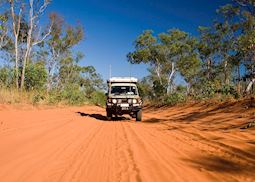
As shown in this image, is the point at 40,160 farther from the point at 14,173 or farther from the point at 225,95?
the point at 225,95

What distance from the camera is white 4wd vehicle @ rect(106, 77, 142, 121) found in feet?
54.2

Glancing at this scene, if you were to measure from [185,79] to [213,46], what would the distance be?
59.7 ft

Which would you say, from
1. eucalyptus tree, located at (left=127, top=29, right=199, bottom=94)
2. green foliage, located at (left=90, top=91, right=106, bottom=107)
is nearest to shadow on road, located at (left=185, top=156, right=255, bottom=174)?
eucalyptus tree, located at (left=127, top=29, right=199, bottom=94)

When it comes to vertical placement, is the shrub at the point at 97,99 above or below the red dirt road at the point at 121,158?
above

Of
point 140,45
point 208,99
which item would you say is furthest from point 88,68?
point 208,99

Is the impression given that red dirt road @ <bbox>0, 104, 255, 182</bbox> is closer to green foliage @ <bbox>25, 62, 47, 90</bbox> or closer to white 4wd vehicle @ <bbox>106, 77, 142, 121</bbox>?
white 4wd vehicle @ <bbox>106, 77, 142, 121</bbox>

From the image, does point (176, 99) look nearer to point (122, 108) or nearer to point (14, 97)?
point (122, 108)

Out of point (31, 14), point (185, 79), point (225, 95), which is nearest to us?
point (225, 95)

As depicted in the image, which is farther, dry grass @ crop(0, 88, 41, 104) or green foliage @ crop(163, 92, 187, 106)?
green foliage @ crop(163, 92, 187, 106)

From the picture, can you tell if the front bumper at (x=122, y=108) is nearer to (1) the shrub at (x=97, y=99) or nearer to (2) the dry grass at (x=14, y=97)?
(2) the dry grass at (x=14, y=97)

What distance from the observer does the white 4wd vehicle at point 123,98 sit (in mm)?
16516

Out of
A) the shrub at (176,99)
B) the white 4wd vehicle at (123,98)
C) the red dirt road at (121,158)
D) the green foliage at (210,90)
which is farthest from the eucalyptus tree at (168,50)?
the red dirt road at (121,158)

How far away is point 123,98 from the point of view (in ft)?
54.4

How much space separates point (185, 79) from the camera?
59.6 meters
